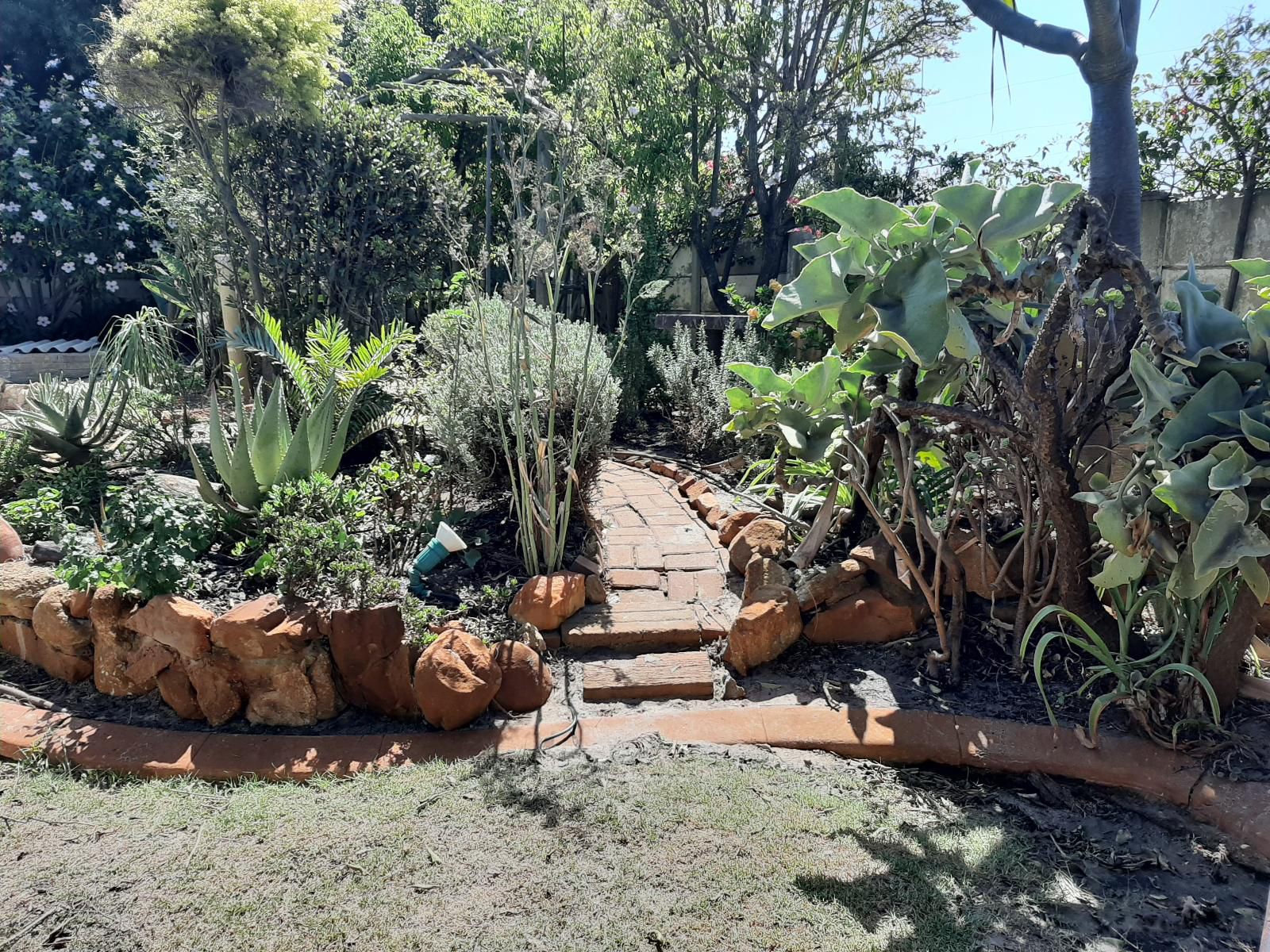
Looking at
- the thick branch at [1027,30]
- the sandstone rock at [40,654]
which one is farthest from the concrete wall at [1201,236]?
the sandstone rock at [40,654]

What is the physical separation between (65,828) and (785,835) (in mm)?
1901

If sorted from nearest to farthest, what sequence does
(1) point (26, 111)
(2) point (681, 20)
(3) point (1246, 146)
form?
(3) point (1246, 146) < (2) point (681, 20) < (1) point (26, 111)

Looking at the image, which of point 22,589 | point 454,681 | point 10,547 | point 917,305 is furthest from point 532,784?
point 10,547

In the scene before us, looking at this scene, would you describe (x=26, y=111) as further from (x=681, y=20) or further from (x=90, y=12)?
(x=681, y=20)

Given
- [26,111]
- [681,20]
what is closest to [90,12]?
[26,111]

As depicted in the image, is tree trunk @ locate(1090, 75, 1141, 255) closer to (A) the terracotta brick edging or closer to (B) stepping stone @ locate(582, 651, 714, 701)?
(A) the terracotta brick edging

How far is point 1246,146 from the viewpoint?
4.77 meters

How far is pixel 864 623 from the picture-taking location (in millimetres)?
3039

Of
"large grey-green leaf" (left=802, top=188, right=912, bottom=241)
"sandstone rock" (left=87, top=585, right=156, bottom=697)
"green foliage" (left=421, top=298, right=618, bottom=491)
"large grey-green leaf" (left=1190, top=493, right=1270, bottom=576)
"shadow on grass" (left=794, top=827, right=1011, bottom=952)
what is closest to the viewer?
"shadow on grass" (left=794, top=827, right=1011, bottom=952)

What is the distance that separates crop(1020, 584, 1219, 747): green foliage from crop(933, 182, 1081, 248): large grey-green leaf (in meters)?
1.07

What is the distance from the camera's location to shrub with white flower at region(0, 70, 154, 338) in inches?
416

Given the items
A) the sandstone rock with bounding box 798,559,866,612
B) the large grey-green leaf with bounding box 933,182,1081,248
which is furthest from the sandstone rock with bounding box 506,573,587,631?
the large grey-green leaf with bounding box 933,182,1081,248

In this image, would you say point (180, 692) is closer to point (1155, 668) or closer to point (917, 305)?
point (917, 305)

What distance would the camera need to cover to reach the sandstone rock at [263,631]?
8.32 ft
